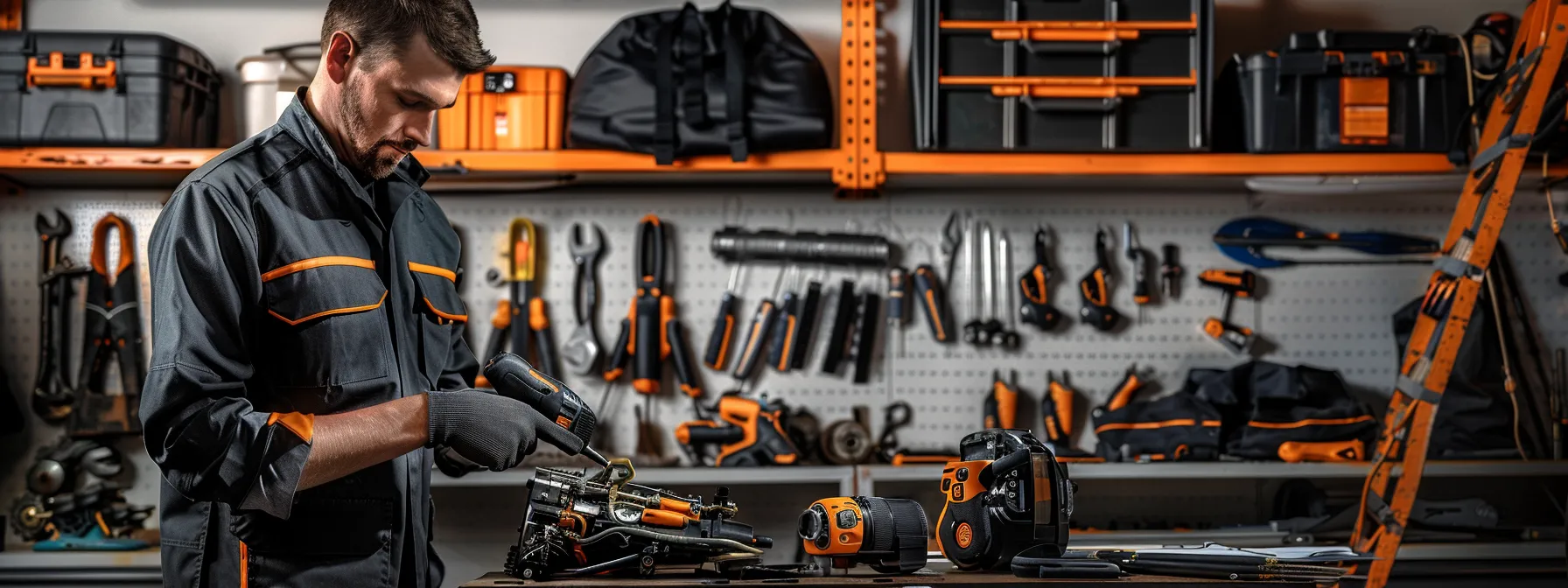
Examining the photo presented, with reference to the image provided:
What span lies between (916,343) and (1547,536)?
6.23ft

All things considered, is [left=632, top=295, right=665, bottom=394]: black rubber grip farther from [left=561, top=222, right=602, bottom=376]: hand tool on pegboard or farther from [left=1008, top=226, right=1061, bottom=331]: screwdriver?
[left=1008, top=226, right=1061, bottom=331]: screwdriver

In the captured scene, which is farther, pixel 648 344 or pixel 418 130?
pixel 648 344

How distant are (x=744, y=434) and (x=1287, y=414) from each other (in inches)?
64.1

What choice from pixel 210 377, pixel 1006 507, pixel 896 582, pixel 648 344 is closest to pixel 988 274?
pixel 648 344

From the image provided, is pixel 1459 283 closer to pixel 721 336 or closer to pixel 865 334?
pixel 865 334

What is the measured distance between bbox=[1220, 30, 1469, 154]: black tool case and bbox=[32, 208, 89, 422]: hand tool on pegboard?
3677mm

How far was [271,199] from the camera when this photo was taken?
1.56 m

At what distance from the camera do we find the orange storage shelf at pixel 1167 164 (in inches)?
125

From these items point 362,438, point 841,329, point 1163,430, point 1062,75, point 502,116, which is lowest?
point 1163,430

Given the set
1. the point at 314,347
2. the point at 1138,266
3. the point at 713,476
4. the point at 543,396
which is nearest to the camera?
the point at 314,347

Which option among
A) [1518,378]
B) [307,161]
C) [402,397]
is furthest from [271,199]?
[1518,378]

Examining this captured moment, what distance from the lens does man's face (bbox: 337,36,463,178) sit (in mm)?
1608

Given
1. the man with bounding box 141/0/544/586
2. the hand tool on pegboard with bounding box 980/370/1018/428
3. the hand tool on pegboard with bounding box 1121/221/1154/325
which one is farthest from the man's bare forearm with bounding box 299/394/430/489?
the hand tool on pegboard with bounding box 1121/221/1154/325

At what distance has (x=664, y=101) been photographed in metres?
3.14
